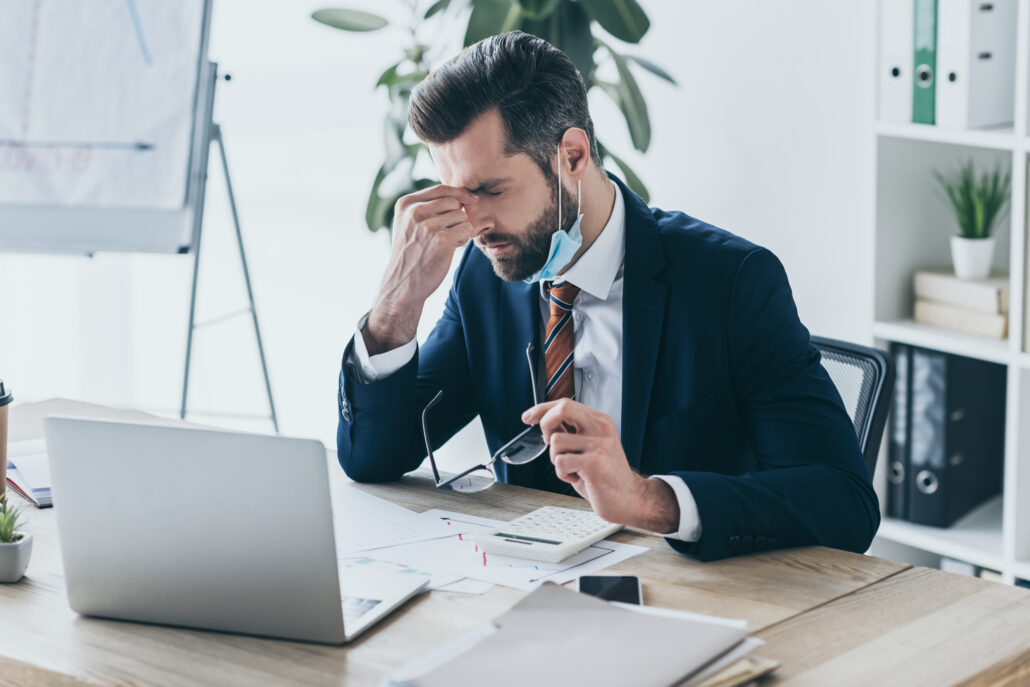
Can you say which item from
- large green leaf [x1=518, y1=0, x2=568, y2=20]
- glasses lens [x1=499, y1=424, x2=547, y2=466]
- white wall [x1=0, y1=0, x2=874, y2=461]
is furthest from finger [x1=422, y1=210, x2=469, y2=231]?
white wall [x1=0, y1=0, x2=874, y2=461]

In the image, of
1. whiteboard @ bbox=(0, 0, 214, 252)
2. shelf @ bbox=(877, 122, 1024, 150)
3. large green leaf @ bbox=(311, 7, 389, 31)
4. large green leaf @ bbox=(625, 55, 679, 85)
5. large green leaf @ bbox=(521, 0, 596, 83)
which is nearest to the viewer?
shelf @ bbox=(877, 122, 1024, 150)

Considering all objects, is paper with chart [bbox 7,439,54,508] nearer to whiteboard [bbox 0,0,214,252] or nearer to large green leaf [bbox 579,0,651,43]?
whiteboard [bbox 0,0,214,252]

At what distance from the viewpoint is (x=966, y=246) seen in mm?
2395

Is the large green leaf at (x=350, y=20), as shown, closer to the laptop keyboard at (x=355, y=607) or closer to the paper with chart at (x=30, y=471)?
the paper with chart at (x=30, y=471)

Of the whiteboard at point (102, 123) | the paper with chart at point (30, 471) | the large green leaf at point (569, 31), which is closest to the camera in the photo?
the paper with chart at point (30, 471)

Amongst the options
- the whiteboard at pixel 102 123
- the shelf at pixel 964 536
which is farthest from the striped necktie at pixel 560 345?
the whiteboard at pixel 102 123

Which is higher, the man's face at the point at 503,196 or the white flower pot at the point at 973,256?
the man's face at the point at 503,196

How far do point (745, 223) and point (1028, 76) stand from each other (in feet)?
2.66

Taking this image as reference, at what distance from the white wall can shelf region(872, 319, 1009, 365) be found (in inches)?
15.7

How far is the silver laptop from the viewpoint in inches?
43.1

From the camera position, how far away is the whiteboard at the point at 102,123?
2828mm

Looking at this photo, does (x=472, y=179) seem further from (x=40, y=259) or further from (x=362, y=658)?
(x=40, y=259)

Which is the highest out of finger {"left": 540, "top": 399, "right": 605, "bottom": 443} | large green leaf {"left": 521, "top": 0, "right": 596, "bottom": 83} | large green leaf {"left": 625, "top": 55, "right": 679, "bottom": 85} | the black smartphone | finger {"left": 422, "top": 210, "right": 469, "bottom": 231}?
large green leaf {"left": 521, "top": 0, "right": 596, "bottom": 83}

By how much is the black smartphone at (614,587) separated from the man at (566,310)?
0.33 meters
